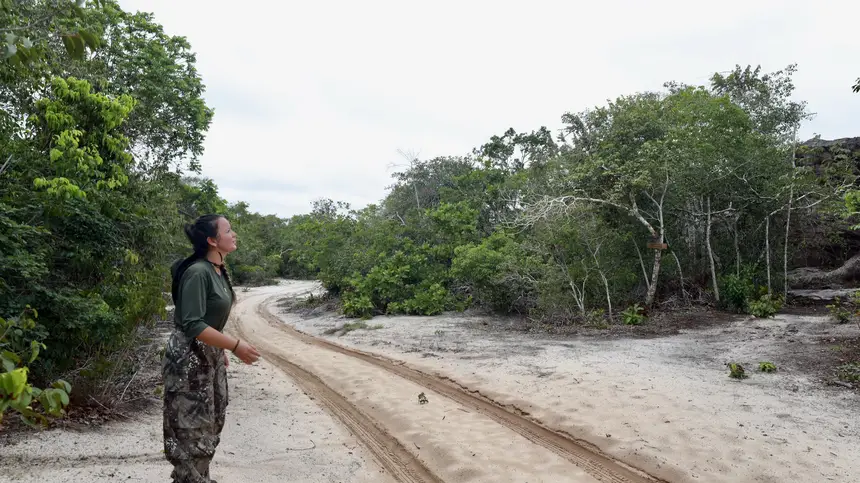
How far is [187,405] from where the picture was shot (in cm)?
279

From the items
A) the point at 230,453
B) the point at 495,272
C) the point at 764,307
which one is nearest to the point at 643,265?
the point at 764,307

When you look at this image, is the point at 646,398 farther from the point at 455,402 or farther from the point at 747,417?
the point at 455,402

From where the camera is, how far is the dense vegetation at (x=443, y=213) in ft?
17.9

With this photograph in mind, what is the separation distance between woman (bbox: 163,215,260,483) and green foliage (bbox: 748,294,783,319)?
13.2 m

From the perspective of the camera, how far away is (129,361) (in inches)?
232

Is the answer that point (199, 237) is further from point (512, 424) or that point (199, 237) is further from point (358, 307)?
point (358, 307)

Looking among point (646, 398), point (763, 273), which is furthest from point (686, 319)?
point (646, 398)

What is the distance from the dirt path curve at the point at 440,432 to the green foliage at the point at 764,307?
29.6 ft

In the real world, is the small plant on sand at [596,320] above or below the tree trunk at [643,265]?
below

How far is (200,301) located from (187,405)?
22.5 inches

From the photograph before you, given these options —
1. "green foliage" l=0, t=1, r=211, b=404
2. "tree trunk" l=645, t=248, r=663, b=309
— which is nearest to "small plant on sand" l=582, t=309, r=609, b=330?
"tree trunk" l=645, t=248, r=663, b=309

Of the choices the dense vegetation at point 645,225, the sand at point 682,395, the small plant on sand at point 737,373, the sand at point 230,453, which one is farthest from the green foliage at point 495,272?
the sand at point 230,453

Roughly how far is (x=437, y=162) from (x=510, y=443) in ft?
68.4

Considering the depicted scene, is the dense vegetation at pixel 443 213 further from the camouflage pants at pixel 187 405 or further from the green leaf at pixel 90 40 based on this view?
the green leaf at pixel 90 40
